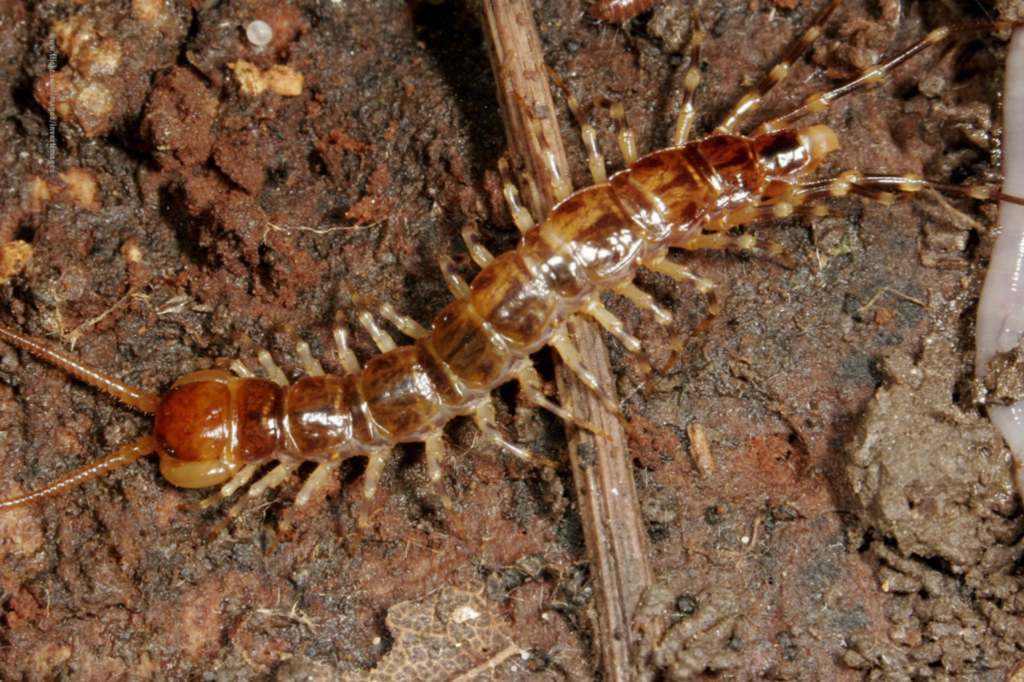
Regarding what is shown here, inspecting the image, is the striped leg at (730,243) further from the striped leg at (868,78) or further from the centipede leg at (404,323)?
the centipede leg at (404,323)

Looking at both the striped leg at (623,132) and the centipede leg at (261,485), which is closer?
the centipede leg at (261,485)

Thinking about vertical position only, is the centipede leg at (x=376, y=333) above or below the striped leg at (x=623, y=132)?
below

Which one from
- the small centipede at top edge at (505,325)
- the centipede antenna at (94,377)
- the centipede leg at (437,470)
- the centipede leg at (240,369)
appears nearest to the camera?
the small centipede at top edge at (505,325)

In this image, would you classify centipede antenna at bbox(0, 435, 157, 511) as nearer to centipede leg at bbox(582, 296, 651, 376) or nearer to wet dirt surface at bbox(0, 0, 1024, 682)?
wet dirt surface at bbox(0, 0, 1024, 682)

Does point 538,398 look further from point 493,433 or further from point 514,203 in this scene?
point 514,203

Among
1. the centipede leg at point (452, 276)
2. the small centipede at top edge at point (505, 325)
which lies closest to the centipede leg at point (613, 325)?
the small centipede at top edge at point (505, 325)

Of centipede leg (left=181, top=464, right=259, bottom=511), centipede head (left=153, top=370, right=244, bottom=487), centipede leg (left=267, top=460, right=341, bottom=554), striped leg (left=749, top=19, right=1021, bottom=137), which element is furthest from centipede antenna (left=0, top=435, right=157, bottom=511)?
striped leg (left=749, top=19, right=1021, bottom=137)
